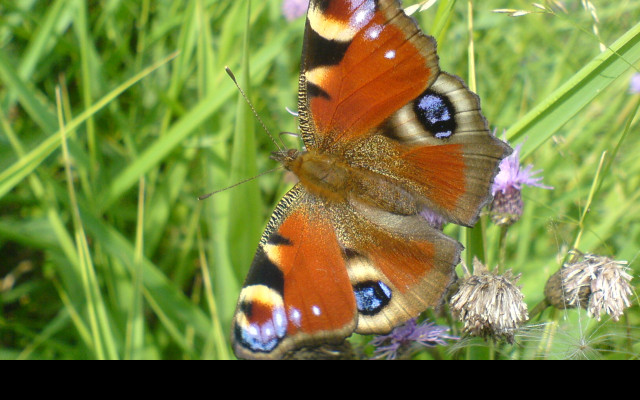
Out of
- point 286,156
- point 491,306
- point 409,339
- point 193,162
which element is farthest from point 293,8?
point 491,306

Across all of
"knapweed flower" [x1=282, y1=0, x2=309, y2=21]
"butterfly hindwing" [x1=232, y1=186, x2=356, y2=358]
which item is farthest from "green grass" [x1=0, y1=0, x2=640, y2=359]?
"butterfly hindwing" [x1=232, y1=186, x2=356, y2=358]

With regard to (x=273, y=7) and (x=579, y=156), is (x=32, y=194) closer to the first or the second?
(x=273, y=7)

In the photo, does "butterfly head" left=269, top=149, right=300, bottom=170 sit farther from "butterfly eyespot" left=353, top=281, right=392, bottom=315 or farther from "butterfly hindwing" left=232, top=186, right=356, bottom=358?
"butterfly eyespot" left=353, top=281, right=392, bottom=315

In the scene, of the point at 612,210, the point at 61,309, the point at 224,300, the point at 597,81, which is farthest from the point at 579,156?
the point at 61,309

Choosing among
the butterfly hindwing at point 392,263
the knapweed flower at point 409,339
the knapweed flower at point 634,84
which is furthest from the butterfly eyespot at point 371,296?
the knapweed flower at point 634,84

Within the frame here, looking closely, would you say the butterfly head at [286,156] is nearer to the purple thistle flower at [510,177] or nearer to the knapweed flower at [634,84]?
the purple thistle flower at [510,177]

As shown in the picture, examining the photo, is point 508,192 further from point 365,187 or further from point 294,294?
point 294,294
